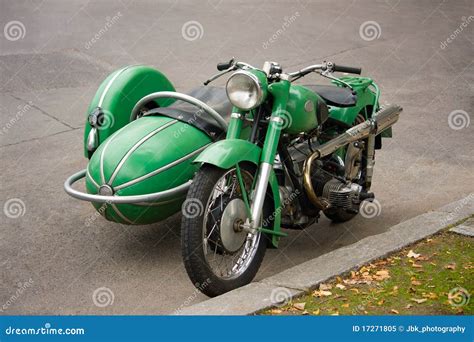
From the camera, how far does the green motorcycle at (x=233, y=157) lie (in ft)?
18.6

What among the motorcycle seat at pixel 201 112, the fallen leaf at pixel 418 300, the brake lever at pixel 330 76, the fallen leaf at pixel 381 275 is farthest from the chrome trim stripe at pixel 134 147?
the fallen leaf at pixel 418 300

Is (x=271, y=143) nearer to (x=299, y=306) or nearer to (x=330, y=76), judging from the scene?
(x=330, y=76)

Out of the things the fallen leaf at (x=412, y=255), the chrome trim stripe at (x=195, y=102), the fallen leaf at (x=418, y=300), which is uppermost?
the fallen leaf at (x=418, y=300)

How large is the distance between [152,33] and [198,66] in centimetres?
199

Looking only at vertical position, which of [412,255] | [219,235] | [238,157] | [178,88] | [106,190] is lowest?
[178,88]

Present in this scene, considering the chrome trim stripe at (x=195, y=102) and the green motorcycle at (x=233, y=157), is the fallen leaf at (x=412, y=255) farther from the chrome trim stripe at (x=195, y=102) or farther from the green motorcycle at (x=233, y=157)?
the chrome trim stripe at (x=195, y=102)

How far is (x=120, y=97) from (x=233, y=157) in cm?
195

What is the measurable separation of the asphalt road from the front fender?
0.60 m

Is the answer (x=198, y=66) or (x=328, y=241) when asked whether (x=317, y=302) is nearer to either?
(x=328, y=241)

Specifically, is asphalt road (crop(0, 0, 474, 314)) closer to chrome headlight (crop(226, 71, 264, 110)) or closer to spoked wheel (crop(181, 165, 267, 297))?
spoked wheel (crop(181, 165, 267, 297))

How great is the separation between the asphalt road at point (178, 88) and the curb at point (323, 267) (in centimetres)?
51

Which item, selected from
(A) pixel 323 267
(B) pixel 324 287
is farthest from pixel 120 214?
(B) pixel 324 287

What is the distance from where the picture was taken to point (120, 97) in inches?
284

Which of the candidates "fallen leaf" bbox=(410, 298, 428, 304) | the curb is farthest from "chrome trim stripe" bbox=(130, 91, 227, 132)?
"fallen leaf" bbox=(410, 298, 428, 304)
